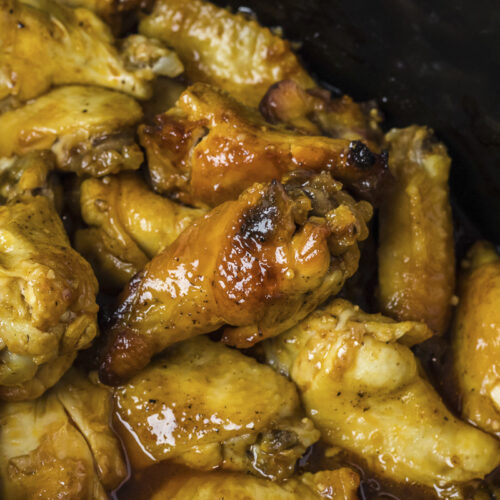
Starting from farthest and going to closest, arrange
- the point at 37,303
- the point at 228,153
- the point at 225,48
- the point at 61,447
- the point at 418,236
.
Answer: the point at 225,48 < the point at 418,236 < the point at 228,153 < the point at 61,447 < the point at 37,303

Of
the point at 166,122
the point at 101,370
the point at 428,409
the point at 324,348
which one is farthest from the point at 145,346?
the point at 428,409

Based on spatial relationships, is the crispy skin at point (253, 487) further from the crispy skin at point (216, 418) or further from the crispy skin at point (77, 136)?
the crispy skin at point (77, 136)

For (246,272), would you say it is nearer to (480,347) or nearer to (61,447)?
(61,447)

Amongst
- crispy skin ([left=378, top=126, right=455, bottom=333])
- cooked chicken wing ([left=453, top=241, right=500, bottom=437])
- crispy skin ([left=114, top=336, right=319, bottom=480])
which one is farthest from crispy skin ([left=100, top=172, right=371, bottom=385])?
cooked chicken wing ([left=453, top=241, right=500, bottom=437])

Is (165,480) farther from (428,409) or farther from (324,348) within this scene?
(428,409)

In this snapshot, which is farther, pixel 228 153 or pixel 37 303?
pixel 228 153

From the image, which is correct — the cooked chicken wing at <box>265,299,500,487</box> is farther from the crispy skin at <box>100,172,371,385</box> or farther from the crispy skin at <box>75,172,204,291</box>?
the crispy skin at <box>75,172,204,291</box>

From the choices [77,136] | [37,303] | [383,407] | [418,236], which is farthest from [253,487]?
[77,136]
